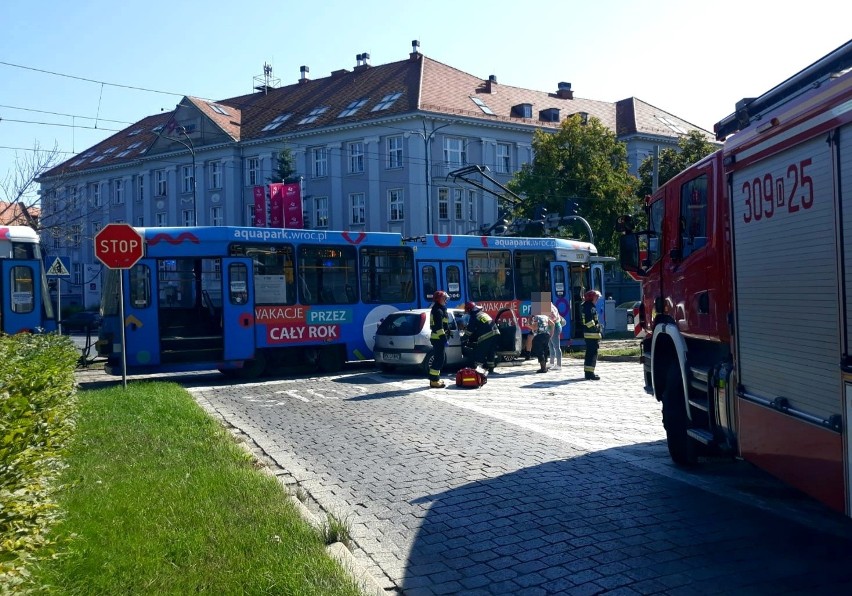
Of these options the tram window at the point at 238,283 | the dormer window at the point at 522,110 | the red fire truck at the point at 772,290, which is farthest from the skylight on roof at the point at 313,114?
the red fire truck at the point at 772,290

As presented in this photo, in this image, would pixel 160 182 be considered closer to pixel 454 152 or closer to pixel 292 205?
pixel 292 205

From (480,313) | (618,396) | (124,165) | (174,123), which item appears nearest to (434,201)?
(174,123)

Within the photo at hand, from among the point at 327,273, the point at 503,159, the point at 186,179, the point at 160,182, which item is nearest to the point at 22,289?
the point at 327,273

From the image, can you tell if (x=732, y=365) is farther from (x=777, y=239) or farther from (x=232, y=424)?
(x=232, y=424)

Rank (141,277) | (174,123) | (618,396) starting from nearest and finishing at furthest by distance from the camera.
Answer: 1. (618,396)
2. (141,277)
3. (174,123)

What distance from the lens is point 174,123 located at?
60.2 m

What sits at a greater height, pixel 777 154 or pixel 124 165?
pixel 124 165

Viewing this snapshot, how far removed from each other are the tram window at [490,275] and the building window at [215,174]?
4001 cm

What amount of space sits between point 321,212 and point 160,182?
50.2 feet

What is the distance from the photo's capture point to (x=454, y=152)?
5116 centimetres

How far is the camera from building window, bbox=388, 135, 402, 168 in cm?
5003

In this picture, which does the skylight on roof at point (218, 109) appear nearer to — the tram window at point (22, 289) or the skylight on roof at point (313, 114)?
the skylight on roof at point (313, 114)

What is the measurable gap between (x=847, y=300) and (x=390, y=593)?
305 cm

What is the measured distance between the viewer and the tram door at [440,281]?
21.0 meters
